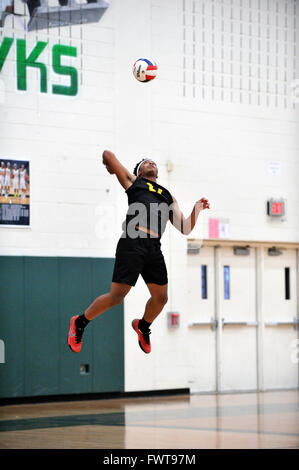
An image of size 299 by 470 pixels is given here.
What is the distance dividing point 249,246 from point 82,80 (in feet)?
14.7

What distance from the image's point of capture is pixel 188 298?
14734mm

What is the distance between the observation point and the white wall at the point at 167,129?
43.5 feet

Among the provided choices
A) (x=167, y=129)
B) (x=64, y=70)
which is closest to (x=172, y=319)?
(x=167, y=129)

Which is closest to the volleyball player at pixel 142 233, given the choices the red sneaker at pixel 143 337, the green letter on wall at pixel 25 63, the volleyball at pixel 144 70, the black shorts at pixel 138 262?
the black shorts at pixel 138 262

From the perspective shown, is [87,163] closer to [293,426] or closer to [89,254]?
[89,254]

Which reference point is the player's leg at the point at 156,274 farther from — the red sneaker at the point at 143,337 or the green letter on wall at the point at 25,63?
the green letter on wall at the point at 25,63

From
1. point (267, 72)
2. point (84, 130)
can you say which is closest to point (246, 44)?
point (267, 72)

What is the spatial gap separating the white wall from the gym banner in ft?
0.43

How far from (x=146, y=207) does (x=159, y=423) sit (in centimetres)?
473

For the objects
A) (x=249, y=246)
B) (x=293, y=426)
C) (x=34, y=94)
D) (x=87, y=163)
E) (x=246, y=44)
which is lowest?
(x=293, y=426)

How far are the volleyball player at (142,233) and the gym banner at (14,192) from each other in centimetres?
612

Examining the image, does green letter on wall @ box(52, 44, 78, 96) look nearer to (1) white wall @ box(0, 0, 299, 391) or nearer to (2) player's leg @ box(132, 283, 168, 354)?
(1) white wall @ box(0, 0, 299, 391)

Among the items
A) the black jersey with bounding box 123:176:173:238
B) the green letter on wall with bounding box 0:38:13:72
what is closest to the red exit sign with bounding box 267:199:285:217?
the green letter on wall with bounding box 0:38:13:72

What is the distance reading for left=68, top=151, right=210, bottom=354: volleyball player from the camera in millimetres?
6805
